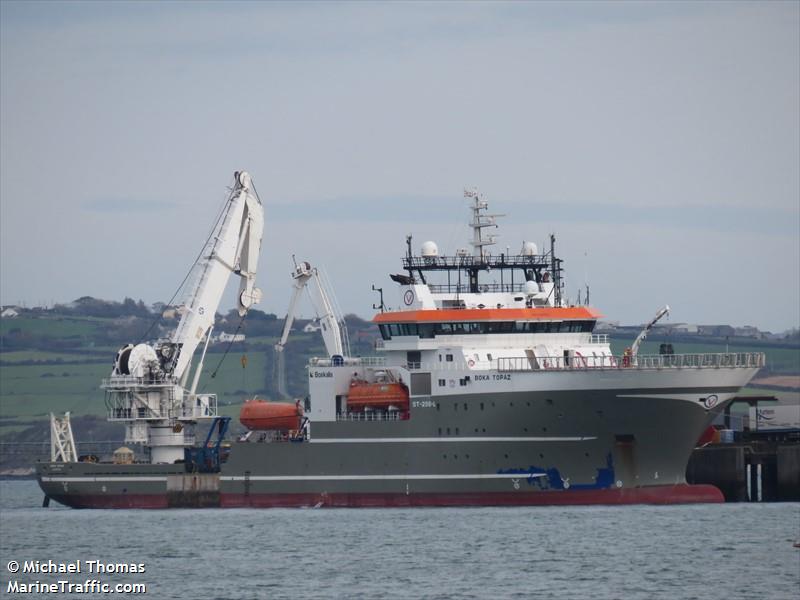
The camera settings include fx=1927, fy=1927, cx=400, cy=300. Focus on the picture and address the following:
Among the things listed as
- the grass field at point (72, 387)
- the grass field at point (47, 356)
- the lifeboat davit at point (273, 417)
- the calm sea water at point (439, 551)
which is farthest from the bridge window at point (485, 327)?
the grass field at point (47, 356)

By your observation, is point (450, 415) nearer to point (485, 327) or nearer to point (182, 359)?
point (485, 327)

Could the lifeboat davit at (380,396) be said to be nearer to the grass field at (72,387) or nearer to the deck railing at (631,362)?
the deck railing at (631,362)

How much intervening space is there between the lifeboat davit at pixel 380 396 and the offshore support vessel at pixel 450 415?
1.9 inches

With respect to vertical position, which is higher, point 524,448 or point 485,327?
point 485,327

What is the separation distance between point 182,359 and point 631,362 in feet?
59.4

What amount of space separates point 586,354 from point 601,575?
18262 millimetres

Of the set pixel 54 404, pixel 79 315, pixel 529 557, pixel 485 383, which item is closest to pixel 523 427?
pixel 485 383

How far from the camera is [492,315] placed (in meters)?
65.2

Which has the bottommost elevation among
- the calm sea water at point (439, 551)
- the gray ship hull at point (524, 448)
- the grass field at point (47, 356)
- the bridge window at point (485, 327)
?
the calm sea water at point (439, 551)

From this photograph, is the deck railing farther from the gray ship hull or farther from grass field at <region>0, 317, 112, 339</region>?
grass field at <region>0, 317, 112, 339</region>

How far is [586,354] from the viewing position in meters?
65.9

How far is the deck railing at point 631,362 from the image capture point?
6331 cm

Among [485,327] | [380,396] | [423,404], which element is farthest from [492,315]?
[380,396]

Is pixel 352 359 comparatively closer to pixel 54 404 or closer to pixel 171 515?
pixel 171 515
